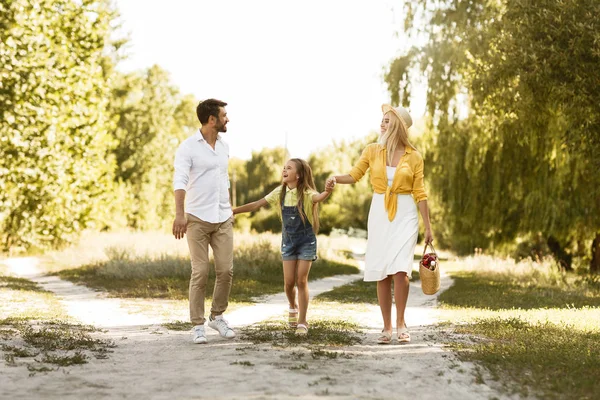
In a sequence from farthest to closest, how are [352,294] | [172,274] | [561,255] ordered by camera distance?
[561,255], [172,274], [352,294]

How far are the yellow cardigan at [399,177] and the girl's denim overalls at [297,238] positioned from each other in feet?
2.97

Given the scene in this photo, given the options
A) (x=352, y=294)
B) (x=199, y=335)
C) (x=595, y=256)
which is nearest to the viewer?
A: (x=199, y=335)

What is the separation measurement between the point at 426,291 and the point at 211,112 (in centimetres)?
292

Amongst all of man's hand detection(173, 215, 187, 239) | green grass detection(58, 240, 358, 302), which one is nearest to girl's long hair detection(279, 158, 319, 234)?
man's hand detection(173, 215, 187, 239)

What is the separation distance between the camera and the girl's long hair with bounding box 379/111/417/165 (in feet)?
27.0

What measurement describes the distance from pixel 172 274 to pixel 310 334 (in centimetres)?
1007

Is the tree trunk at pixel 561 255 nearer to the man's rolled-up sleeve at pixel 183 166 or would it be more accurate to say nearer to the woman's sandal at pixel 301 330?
the woman's sandal at pixel 301 330

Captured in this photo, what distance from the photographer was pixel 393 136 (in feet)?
27.0

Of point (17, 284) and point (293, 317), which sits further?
point (17, 284)

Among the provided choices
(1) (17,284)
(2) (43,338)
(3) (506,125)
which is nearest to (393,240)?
(2) (43,338)

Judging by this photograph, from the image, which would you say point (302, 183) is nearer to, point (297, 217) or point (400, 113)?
point (297, 217)

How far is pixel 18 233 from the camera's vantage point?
88.2ft

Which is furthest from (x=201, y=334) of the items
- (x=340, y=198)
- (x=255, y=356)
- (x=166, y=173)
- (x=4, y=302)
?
(x=340, y=198)

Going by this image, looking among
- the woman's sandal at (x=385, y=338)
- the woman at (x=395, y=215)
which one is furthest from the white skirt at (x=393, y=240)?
the woman's sandal at (x=385, y=338)
